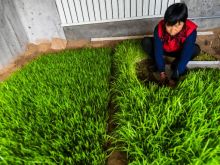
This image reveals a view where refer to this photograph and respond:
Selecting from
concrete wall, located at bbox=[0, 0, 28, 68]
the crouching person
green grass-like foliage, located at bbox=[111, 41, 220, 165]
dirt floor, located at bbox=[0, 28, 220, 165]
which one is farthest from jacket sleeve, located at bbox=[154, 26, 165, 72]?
concrete wall, located at bbox=[0, 0, 28, 68]

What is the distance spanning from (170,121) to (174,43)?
2.77 ft

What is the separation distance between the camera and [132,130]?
6.19 feet

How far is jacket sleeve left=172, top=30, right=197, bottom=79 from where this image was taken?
7.65ft

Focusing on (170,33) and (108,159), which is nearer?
(108,159)

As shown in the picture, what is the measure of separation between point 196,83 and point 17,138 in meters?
1.45

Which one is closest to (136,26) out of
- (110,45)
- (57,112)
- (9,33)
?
(110,45)

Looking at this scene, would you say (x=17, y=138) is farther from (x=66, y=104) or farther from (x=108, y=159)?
(x=108, y=159)

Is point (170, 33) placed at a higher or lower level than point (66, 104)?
higher

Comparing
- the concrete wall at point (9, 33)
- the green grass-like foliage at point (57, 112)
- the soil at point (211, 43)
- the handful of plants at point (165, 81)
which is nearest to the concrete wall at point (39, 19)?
the concrete wall at point (9, 33)

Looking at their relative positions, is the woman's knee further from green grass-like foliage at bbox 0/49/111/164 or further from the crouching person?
green grass-like foliage at bbox 0/49/111/164

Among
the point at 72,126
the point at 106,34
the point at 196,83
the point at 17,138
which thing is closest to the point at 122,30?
the point at 106,34

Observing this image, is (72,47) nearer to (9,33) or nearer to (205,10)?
(9,33)

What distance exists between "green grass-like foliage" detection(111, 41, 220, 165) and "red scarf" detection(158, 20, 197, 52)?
35cm

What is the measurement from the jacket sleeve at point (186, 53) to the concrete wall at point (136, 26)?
865mm
